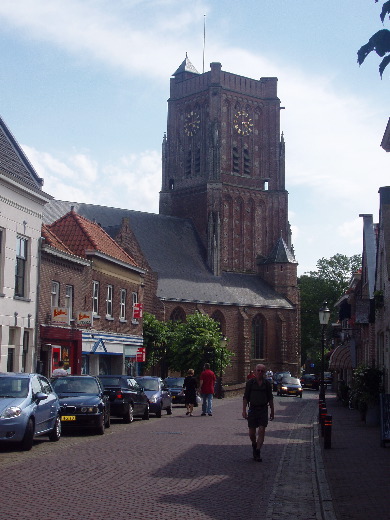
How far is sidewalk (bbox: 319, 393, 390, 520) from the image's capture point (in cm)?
959

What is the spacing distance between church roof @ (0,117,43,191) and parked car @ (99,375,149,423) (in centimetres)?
687

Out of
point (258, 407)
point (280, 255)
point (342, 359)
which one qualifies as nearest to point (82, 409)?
point (258, 407)

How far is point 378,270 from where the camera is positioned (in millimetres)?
28891

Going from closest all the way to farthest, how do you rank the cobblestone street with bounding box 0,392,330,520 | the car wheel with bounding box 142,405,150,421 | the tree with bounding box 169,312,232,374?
the cobblestone street with bounding box 0,392,330,520 → the car wheel with bounding box 142,405,150,421 → the tree with bounding box 169,312,232,374

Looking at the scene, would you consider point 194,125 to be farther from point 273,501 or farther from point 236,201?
point 273,501

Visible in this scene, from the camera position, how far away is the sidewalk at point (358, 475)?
9586 mm

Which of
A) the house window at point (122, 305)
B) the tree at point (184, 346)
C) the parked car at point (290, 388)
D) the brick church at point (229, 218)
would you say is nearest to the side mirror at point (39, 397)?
the house window at point (122, 305)

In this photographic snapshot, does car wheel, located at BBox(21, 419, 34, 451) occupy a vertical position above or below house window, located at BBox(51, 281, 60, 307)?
below

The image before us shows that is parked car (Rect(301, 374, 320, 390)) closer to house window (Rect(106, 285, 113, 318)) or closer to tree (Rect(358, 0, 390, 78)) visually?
house window (Rect(106, 285, 113, 318))

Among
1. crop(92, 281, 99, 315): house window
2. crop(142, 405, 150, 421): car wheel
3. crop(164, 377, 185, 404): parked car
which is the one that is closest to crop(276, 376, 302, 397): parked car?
crop(164, 377, 185, 404): parked car

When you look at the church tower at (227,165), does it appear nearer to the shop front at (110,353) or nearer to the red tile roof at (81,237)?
the shop front at (110,353)

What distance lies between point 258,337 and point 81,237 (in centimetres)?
4938

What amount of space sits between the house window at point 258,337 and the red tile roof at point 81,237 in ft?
145

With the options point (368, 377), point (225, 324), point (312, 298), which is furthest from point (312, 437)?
point (312, 298)
